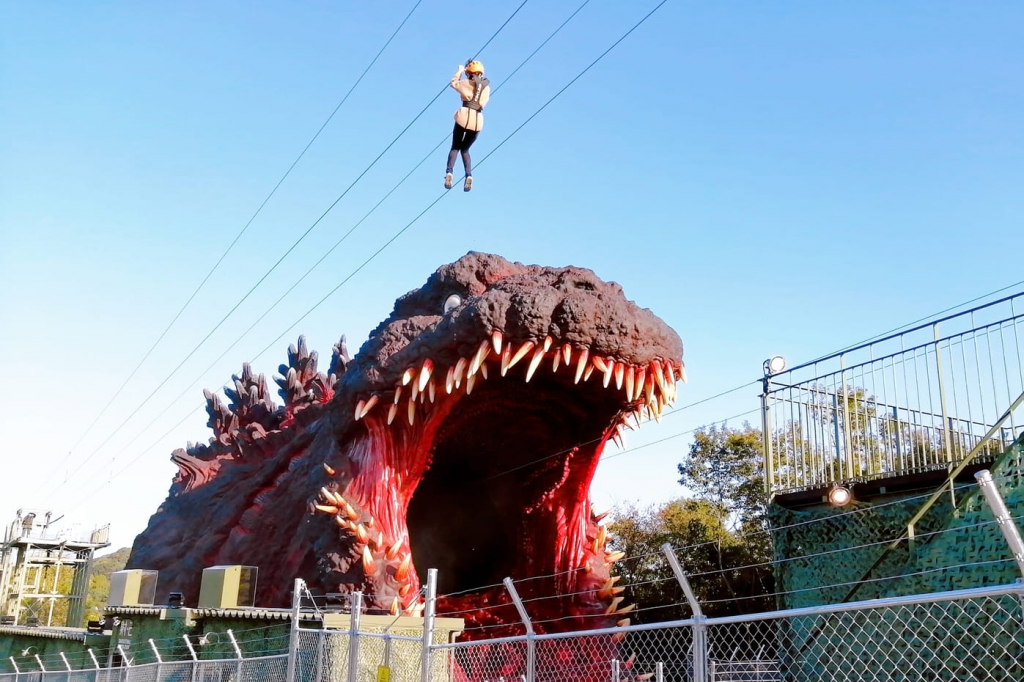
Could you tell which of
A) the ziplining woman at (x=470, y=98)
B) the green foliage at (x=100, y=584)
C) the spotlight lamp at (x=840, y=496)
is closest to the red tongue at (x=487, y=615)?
the spotlight lamp at (x=840, y=496)

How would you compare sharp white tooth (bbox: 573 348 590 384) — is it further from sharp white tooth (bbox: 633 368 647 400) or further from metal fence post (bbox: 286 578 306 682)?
metal fence post (bbox: 286 578 306 682)

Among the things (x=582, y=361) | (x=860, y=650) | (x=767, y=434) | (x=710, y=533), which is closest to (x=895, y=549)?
(x=860, y=650)

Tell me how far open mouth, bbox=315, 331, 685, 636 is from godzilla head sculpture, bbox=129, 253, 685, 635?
0.01m

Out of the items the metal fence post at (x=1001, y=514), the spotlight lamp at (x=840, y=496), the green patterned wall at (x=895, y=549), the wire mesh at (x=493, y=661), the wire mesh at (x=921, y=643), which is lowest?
the wire mesh at (x=493, y=661)

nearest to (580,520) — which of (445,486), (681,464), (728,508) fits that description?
(445,486)

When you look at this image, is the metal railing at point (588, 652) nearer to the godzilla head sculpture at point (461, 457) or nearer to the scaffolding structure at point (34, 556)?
the godzilla head sculpture at point (461, 457)

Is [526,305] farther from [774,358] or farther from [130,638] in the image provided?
[130,638]

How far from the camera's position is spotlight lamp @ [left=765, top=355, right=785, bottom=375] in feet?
27.8

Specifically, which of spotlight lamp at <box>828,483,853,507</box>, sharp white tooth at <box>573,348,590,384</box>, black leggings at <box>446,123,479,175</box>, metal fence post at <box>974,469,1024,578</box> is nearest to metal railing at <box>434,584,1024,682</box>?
spotlight lamp at <box>828,483,853,507</box>

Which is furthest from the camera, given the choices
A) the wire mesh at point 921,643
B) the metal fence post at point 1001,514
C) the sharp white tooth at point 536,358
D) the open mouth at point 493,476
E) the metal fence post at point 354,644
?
the open mouth at point 493,476

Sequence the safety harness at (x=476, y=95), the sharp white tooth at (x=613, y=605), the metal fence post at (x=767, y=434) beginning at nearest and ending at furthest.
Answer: the safety harness at (x=476, y=95) < the sharp white tooth at (x=613, y=605) < the metal fence post at (x=767, y=434)

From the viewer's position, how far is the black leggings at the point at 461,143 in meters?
6.93

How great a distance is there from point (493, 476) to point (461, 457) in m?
0.33

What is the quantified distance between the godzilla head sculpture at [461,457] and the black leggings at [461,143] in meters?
0.87
